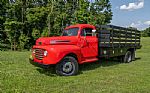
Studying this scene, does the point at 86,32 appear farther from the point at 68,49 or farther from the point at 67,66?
the point at 67,66

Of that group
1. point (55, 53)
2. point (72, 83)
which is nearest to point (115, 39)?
point (55, 53)

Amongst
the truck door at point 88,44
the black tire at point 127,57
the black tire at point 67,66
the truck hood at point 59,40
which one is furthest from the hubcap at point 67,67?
the black tire at point 127,57

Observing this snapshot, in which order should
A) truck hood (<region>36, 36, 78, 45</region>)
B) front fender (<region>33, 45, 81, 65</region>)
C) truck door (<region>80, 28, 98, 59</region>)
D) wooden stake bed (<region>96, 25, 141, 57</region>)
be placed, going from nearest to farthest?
front fender (<region>33, 45, 81, 65</region>) < truck hood (<region>36, 36, 78, 45</region>) < truck door (<region>80, 28, 98, 59</region>) < wooden stake bed (<region>96, 25, 141, 57</region>)

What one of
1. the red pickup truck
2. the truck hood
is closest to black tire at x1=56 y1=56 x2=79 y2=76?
the red pickup truck

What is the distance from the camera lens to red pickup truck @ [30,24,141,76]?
10258mm

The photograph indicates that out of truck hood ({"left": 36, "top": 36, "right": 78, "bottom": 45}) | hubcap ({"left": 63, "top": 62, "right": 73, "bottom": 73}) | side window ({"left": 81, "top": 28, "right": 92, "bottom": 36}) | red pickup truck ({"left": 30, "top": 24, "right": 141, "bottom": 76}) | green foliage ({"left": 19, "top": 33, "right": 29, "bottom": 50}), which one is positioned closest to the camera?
red pickup truck ({"left": 30, "top": 24, "right": 141, "bottom": 76})

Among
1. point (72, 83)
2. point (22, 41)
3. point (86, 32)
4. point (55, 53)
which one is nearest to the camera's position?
point (72, 83)

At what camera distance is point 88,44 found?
38.9 feet

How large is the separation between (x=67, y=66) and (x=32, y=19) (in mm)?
27826

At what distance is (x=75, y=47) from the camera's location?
11055 millimetres

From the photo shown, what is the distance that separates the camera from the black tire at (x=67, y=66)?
10.4 metres

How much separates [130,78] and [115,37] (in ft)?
13.5

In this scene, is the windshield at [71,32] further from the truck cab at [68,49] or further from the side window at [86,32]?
the side window at [86,32]

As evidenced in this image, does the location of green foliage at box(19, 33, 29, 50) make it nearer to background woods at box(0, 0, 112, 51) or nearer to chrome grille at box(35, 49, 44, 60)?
background woods at box(0, 0, 112, 51)
